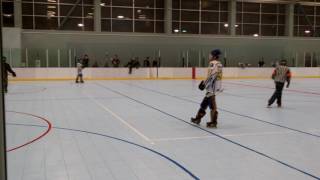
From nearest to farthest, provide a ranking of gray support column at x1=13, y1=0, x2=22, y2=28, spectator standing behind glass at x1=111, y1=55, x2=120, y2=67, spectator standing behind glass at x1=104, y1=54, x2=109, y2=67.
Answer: gray support column at x1=13, y1=0, x2=22, y2=28 < spectator standing behind glass at x1=111, y1=55, x2=120, y2=67 < spectator standing behind glass at x1=104, y1=54, x2=109, y2=67

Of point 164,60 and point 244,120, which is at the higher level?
point 164,60

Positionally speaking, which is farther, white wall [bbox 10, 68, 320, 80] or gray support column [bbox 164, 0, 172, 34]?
gray support column [bbox 164, 0, 172, 34]

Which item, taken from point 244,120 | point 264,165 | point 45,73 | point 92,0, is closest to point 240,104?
point 244,120

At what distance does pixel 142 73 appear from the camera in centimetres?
2928

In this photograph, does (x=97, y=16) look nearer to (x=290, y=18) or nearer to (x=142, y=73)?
(x=142, y=73)

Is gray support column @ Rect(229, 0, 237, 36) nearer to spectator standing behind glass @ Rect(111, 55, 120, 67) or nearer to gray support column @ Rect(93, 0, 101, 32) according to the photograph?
spectator standing behind glass @ Rect(111, 55, 120, 67)

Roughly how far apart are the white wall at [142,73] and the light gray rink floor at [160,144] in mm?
15099

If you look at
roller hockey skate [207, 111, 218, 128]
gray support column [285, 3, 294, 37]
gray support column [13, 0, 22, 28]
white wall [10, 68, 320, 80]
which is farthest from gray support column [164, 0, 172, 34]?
roller hockey skate [207, 111, 218, 128]

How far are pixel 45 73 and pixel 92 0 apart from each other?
9.17 meters

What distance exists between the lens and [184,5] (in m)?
35.0

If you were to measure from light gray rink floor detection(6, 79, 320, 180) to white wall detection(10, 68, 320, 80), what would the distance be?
49.5 feet

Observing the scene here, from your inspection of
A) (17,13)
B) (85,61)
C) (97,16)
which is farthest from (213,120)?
(17,13)

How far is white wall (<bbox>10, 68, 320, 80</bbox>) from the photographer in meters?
26.4

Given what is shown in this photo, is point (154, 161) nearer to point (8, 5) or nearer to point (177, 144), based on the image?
point (177, 144)
